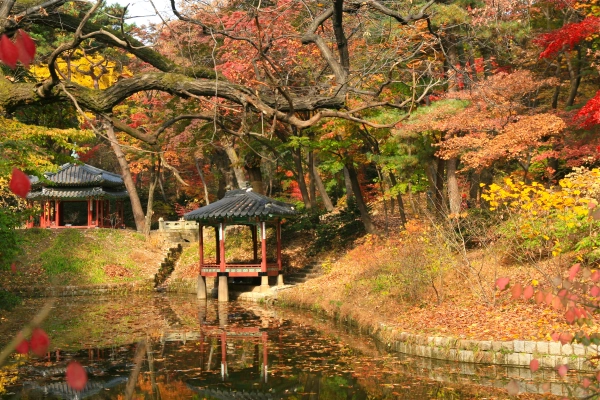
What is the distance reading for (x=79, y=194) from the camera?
111ft

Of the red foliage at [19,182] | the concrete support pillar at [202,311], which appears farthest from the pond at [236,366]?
the red foliage at [19,182]

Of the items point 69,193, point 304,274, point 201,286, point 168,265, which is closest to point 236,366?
point 304,274

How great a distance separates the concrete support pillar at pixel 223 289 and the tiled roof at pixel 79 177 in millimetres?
14764

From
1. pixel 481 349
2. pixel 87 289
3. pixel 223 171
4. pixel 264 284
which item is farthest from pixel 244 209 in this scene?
pixel 223 171

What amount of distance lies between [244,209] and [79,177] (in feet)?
51.6

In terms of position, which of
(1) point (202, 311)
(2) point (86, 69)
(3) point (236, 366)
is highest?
(2) point (86, 69)

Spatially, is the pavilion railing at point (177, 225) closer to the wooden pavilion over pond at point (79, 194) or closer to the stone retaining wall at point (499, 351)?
the wooden pavilion over pond at point (79, 194)

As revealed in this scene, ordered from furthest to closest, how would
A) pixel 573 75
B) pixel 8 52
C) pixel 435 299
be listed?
pixel 573 75 < pixel 435 299 < pixel 8 52

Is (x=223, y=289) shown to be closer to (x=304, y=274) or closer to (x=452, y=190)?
(x=304, y=274)

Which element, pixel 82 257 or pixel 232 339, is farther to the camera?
pixel 82 257

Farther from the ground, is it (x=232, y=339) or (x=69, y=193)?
(x=69, y=193)

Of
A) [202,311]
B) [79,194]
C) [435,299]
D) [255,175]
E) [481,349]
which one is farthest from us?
[79,194]

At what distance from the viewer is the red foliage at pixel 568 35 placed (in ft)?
49.9

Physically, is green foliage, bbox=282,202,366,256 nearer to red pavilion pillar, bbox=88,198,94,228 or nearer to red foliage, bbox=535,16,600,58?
red foliage, bbox=535,16,600,58
